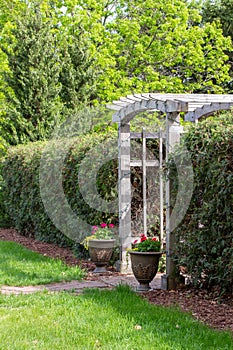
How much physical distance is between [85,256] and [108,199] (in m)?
1.14

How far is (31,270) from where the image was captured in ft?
25.5

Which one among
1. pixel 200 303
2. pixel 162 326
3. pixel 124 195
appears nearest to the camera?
pixel 162 326

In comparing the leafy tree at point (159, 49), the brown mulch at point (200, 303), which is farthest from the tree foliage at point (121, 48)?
the brown mulch at point (200, 303)

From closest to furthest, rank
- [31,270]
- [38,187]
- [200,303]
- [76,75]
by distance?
1. [200,303]
2. [31,270]
3. [38,187]
4. [76,75]

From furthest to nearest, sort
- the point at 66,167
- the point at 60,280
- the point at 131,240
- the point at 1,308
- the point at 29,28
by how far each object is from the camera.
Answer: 1. the point at 29,28
2. the point at 66,167
3. the point at 131,240
4. the point at 60,280
5. the point at 1,308

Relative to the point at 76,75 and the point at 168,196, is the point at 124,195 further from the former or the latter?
the point at 76,75

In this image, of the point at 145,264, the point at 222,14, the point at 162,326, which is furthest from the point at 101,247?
the point at 222,14

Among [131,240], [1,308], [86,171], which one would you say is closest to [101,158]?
[86,171]

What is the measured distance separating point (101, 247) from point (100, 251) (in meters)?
0.06

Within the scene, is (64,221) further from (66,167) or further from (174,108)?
(174,108)

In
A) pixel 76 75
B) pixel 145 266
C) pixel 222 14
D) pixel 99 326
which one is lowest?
pixel 99 326

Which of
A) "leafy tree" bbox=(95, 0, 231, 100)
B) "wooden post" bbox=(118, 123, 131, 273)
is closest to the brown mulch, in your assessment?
"wooden post" bbox=(118, 123, 131, 273)

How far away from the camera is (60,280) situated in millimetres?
7109

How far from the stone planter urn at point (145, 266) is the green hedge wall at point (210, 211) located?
0.99 ft
